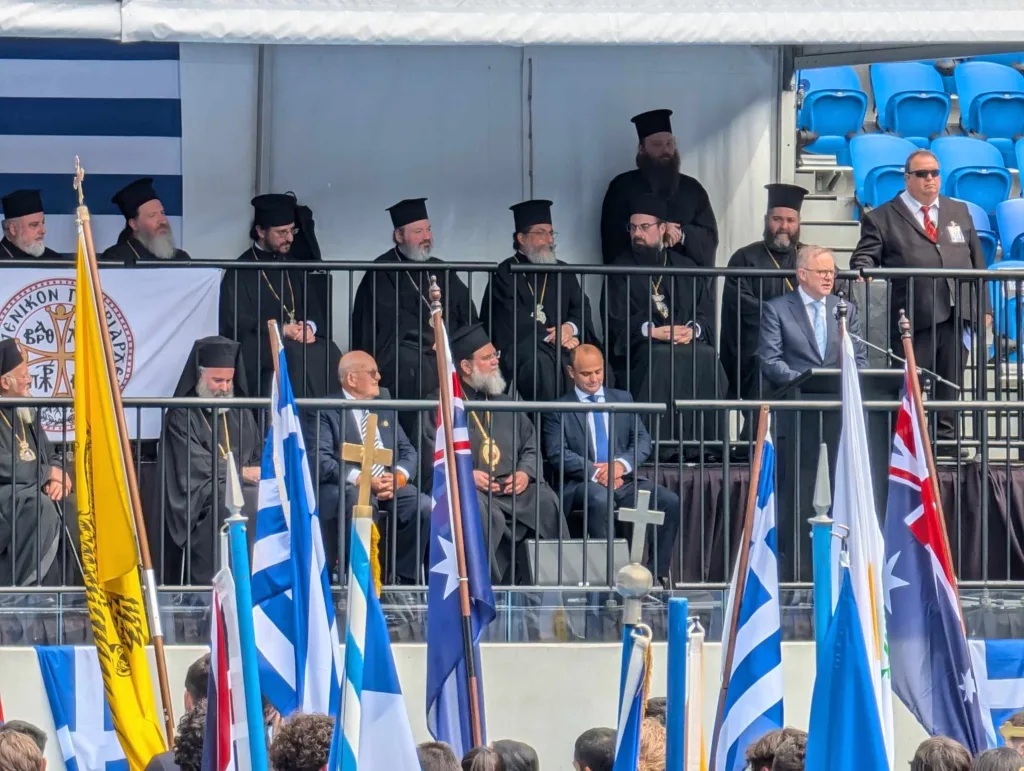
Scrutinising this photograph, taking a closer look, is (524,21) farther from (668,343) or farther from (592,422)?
(668,343)

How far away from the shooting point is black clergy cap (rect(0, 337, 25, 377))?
10.9 meters

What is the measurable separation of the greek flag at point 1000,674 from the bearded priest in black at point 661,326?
229 cm

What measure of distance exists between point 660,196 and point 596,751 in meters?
6.27

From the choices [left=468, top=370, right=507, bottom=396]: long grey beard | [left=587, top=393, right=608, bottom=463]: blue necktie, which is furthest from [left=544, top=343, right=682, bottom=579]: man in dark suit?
[left=468, top=370, right=507, bottom=396]: long grey beard

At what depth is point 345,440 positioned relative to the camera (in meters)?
10.5

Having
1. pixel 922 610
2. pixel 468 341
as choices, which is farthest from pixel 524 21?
pixel 922 610

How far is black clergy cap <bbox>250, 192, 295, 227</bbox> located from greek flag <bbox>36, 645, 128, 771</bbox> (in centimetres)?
348

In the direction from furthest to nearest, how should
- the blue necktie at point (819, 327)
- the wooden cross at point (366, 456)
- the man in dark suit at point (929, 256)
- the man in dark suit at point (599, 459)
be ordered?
the man in dark suit at point (929, 256) → the blue necktie at point (819, 327) → the man in dark suit at point (599, 459) → the wooden cross at point (366, 456)

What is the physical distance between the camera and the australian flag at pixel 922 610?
8.59 m

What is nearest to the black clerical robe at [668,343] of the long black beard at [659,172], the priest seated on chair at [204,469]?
the long black beard at [659,172]

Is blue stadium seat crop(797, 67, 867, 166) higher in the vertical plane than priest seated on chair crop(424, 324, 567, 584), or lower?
higher

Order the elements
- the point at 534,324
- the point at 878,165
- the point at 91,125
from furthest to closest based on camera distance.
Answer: the point at 878,165 → the point at 91,125 → the point at 534,324

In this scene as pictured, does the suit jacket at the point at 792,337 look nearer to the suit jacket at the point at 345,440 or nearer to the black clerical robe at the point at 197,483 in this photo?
the suit jacket at the point at 345,440

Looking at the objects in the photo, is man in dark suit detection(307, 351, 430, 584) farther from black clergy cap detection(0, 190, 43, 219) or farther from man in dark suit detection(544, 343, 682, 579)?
black clergy cap detection(0, 190, 43, 219)
